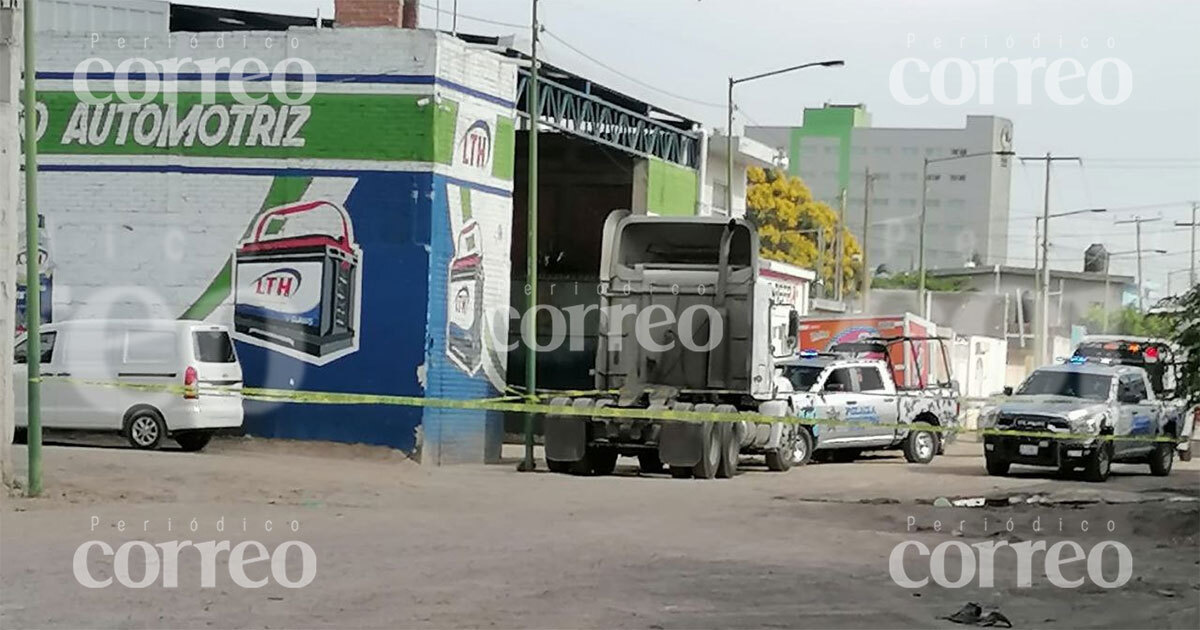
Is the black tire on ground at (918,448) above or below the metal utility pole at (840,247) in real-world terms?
below

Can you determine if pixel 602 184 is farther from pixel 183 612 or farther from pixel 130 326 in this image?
pixel 183 612

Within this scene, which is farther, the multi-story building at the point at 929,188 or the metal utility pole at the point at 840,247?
the multi-story building at the point at 929,188

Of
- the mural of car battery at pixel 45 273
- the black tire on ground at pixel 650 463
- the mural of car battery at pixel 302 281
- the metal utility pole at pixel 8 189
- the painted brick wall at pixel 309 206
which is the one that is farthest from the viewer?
the mural of car battery at pixel 45 273

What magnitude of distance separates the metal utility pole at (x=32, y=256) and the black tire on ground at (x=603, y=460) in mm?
9140

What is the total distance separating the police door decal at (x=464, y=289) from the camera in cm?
2608

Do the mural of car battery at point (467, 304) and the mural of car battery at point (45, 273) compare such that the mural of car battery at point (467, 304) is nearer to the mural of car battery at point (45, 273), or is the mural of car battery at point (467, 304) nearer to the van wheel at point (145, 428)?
the van wheel at point (145, 428)

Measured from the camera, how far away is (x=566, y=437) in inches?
944

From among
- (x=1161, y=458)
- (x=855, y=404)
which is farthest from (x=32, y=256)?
(x=1161, y=458)

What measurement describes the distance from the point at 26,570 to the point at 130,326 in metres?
11.3

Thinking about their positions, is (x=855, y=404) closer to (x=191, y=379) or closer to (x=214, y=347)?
(x=214, y=347)

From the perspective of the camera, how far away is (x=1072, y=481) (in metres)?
25.2

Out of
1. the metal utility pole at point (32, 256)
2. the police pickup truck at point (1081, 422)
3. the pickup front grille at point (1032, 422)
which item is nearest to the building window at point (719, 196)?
the police pickup truck at point (1081, 422)

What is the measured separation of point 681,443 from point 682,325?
2.13 m

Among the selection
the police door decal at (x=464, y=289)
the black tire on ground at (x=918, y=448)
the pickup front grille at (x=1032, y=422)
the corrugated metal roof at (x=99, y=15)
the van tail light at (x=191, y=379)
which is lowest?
the black tire on ground at (x=918, y=448)
